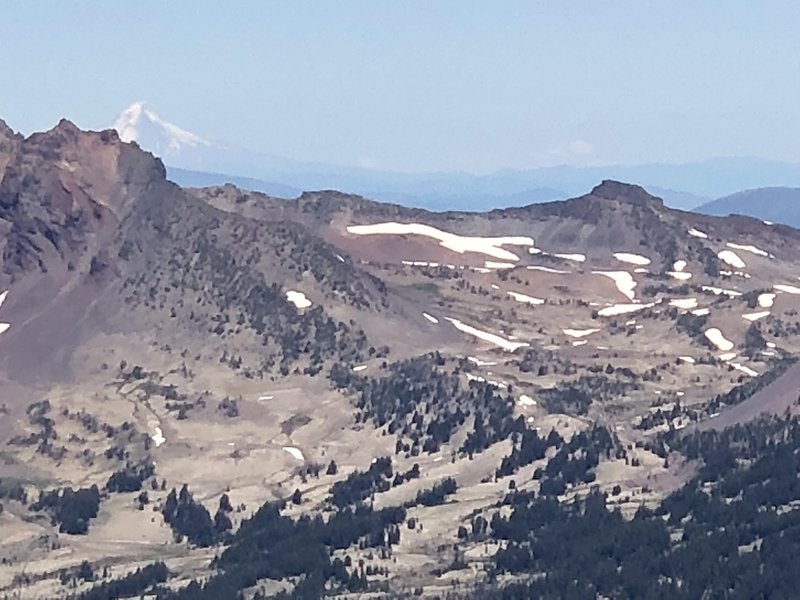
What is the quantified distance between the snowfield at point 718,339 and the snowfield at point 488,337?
61.9 ft

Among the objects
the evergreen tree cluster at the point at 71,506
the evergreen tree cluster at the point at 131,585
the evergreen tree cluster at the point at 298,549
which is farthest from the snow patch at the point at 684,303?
the evergreen tree cluster at the point at 131,585

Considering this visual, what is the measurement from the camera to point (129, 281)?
533 ft

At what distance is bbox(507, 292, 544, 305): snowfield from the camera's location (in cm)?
19075

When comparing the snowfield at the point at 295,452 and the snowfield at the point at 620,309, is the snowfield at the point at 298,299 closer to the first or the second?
the snowfield at the point at 295,452

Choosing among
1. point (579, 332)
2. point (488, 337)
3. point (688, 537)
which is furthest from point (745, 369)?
point (688, 537)

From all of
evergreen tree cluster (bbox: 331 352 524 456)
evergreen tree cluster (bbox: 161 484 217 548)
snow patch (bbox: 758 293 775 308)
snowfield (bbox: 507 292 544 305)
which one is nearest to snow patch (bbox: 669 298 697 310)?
snow patch (bbox: 758 293 775 308)

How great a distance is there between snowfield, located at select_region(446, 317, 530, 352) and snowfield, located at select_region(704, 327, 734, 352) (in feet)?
61.9

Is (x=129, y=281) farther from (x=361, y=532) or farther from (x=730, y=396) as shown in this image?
(x=361, y=532)

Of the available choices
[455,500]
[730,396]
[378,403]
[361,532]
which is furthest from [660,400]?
[361,532]

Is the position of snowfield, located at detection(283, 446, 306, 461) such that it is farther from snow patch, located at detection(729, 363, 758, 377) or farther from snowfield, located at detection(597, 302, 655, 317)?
snowfield, located at detection(597, 302, 655, 317)

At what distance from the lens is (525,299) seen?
631ft

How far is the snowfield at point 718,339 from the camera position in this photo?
165875 mm

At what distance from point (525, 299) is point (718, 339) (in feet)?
97.5

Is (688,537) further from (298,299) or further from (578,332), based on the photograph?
(578,332)
